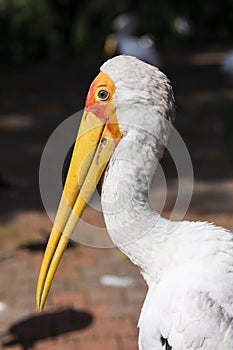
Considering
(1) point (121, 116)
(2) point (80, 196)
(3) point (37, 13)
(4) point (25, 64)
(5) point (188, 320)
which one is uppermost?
(1) point (121, 116)

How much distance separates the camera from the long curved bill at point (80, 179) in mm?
3037

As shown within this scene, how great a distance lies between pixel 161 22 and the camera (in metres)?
20.9

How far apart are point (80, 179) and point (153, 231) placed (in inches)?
14.2

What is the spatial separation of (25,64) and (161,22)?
488 centimetres

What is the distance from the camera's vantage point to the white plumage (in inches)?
112

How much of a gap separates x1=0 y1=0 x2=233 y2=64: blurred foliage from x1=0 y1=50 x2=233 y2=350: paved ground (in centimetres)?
285

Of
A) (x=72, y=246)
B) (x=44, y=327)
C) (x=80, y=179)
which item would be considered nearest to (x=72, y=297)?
(x=44, y=327)

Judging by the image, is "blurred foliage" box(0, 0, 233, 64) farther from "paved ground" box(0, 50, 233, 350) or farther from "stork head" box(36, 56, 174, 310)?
"stork head" box(36, 56, 174, 310)

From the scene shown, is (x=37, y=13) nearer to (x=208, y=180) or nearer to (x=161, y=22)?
(x=161, y=22)

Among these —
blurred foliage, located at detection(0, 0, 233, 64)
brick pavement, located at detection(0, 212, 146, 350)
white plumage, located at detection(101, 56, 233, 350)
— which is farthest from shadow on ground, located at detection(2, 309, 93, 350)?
blurred foliage, located at detection(0, 0, 233, 64)

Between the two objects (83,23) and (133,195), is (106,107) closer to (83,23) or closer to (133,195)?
(133,195)

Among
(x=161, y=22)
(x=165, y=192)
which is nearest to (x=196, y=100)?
(x=165, y=192)

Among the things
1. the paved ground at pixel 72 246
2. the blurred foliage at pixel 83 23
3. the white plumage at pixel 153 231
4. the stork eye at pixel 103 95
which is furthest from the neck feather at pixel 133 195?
the blurred foliage at pixel 83 23

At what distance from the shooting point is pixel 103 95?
3004mm
